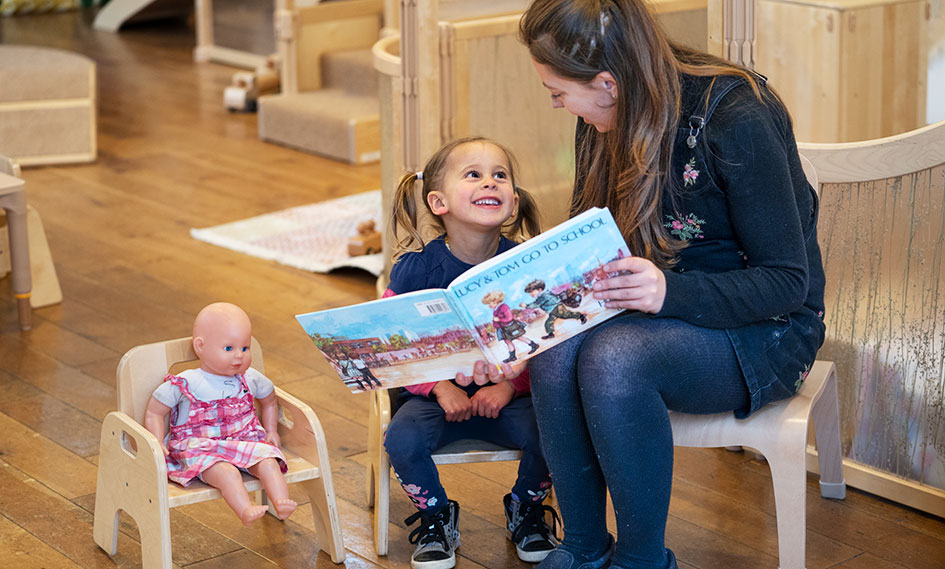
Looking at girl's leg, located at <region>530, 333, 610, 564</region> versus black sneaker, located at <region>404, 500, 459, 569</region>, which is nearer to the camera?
girl's leg, located at <region>530, 333, 610, 564</region>

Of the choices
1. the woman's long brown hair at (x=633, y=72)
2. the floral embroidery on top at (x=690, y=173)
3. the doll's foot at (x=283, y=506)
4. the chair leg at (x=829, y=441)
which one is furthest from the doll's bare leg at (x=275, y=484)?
the chair leg at (x=829, y=441)

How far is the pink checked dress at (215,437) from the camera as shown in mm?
1721

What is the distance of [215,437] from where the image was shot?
1.78 metres

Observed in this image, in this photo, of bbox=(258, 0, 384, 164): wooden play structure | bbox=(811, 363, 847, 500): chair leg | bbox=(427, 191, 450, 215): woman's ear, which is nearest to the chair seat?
bbox=(427, 191, 450, 215): woman's ear

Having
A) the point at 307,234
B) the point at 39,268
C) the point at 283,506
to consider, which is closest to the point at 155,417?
the point at 283,506

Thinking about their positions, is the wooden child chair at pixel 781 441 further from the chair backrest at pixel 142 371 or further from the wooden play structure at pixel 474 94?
the wooden play structure at pixel 474 94

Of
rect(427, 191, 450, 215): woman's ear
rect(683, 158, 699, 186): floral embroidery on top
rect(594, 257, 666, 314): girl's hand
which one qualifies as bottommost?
rect(594, 257, 666, 314): girl's hand

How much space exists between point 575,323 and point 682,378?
0.16 metres

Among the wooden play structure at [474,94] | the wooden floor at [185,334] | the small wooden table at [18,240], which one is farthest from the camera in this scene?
the small wooden table at [18,240]

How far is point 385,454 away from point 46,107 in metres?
3.15

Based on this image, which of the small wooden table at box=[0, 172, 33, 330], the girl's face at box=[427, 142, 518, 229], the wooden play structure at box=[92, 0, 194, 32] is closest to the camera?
the girl's face at box=[427, 142, 518, 229]

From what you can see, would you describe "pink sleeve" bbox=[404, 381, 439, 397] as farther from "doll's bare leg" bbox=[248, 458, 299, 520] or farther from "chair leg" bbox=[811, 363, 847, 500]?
"chair leg" bbox=[811, 363, 847, 500]

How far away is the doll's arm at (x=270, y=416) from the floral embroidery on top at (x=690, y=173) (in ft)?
2.41

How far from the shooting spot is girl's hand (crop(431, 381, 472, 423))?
176 centimetres
